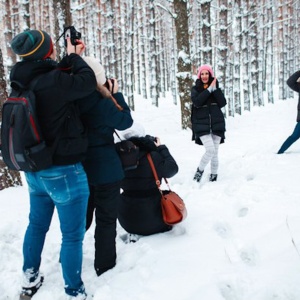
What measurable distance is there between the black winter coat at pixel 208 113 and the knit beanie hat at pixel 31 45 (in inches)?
127

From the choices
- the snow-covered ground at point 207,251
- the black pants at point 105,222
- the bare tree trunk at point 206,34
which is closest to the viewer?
the snow-covered ground at point 207,251

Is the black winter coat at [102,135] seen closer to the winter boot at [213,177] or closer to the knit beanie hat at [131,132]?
the knit beanie hat at [131,132]

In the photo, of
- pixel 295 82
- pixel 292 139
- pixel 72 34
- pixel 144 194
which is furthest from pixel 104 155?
pixel 295 82

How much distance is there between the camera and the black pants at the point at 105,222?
2.74 meters

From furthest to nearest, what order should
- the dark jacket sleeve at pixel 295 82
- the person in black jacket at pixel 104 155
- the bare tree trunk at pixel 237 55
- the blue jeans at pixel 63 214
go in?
the bare tree trunk at pixel 237 55 < the dark jacket sleeve at pixel 295 82 < the person in black jacket at pixel 104 155 < the blue jeans at pixel 63 214

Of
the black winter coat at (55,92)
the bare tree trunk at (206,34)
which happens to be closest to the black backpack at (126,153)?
the black winter coat at (55,92)

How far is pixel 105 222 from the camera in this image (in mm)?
2814

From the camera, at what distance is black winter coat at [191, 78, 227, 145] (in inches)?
203

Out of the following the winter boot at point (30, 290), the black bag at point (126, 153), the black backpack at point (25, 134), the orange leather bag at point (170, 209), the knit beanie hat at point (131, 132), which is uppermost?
the black backpack at point (25, 134)

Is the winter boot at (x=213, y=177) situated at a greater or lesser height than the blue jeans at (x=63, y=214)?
lesser

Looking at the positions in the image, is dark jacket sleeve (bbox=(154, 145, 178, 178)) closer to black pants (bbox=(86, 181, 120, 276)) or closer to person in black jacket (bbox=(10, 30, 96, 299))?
black pants (bbox=(86, 181, 120, 276))

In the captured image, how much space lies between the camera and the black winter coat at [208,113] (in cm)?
515

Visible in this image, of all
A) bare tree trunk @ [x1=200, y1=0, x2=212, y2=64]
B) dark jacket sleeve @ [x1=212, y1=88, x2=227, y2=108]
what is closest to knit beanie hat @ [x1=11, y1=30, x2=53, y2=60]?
dark jacket sleeve @ [x1=212, y1=88, x2=227, y2=108]

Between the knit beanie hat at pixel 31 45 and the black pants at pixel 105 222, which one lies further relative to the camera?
the black pants at pixel 105 222
